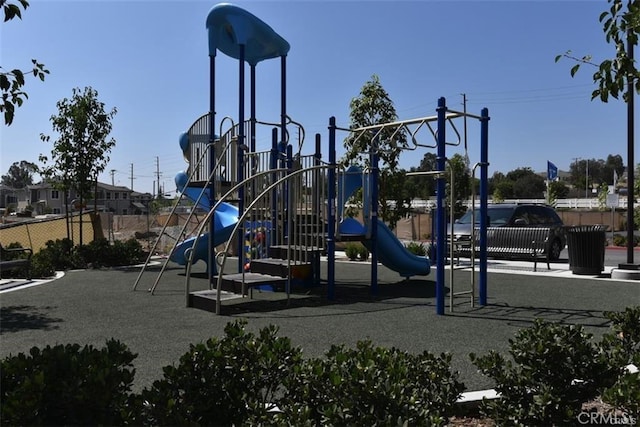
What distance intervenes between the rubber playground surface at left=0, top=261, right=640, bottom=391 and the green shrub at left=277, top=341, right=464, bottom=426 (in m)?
1.13

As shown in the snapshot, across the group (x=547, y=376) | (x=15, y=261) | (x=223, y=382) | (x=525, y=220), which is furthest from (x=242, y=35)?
(x=525, y=220)

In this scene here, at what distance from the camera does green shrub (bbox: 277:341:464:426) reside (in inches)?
108

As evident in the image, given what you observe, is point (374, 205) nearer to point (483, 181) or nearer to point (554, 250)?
point (483, 181)

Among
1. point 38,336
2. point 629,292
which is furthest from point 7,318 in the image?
point 629,292

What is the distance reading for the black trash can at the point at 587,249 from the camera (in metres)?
12.1

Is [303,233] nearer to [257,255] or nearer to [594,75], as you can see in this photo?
[257,255]

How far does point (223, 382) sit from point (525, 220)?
14801 millimetres

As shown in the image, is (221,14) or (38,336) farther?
(221,14)

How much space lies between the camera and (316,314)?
7.77 m

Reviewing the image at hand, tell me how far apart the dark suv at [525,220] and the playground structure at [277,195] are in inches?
225

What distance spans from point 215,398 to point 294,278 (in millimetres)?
7186

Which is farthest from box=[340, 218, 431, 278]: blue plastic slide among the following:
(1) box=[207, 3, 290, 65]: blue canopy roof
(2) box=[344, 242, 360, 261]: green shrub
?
(2) box=[344, 242, 360, 261]: green shrub

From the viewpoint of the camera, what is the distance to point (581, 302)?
343 inches

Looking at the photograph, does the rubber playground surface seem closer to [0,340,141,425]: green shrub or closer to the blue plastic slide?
the blue plastic slide
